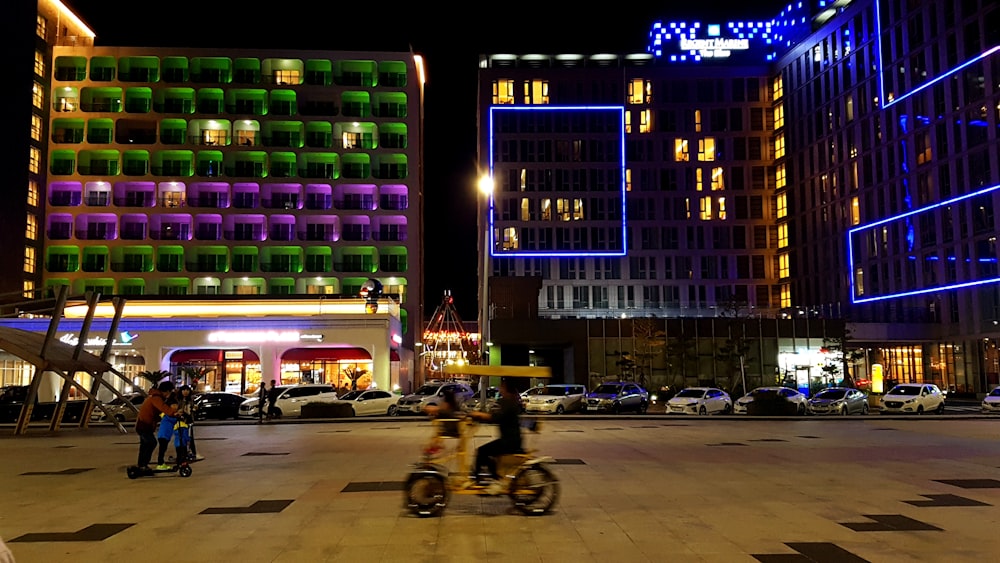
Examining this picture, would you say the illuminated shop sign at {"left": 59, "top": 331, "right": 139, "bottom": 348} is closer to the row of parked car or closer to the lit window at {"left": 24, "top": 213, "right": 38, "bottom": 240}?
the row of parked car

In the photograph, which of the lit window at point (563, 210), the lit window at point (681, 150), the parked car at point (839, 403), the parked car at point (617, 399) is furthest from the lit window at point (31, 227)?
the lit window at point (681, 150)

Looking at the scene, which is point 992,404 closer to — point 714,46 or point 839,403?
point 839,403

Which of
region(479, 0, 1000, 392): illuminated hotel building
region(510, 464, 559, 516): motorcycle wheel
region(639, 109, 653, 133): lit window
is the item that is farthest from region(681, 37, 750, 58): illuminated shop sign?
region(510, 464, 559, 516): motorcycle wheel

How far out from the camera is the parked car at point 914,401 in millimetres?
39656

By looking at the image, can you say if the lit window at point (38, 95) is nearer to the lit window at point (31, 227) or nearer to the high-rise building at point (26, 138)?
the high-rise building at point (26, 138)

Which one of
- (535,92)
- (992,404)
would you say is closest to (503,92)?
(535,92)

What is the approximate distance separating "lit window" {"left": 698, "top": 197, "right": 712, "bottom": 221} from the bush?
221ft

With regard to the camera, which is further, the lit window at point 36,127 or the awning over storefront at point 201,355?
the lit window at point 36,127

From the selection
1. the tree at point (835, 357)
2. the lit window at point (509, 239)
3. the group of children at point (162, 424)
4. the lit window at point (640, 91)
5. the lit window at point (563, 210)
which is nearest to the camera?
the group of children at point (162, 424)

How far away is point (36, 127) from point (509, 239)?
48545 millimetres

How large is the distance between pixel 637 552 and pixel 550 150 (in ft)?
298

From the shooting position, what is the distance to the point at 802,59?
9225cm

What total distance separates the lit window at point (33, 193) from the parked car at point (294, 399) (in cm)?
4486

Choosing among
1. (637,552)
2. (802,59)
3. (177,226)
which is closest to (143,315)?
(177,226)
